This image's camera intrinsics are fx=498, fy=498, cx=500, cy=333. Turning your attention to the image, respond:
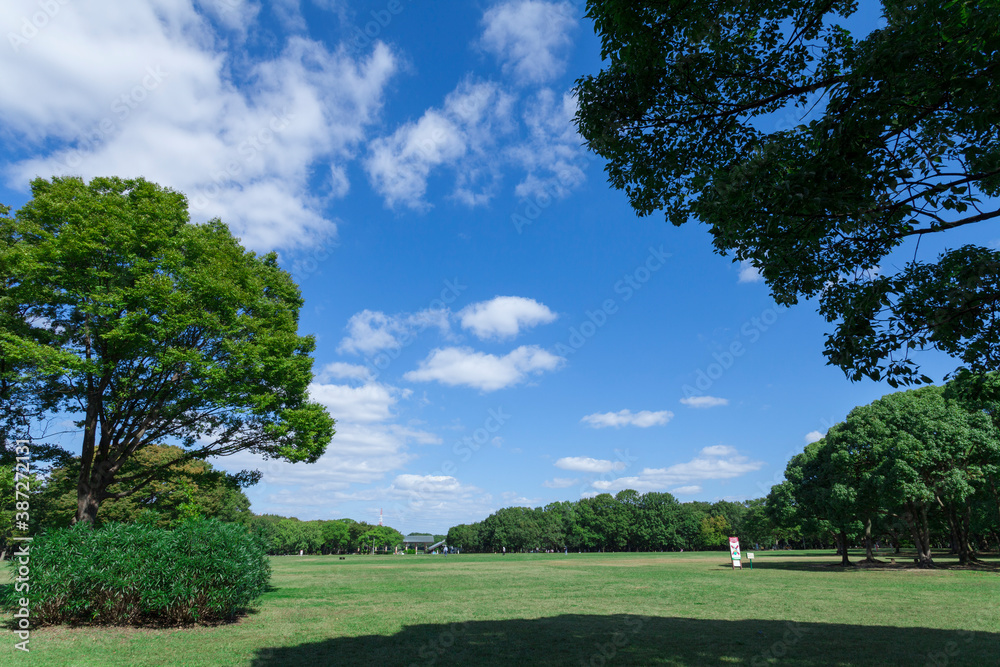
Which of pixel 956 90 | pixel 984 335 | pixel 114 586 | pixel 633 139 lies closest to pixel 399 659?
pixel 114 586

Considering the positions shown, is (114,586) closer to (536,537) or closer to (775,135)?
(775,135)

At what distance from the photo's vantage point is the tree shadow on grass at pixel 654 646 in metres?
8.16

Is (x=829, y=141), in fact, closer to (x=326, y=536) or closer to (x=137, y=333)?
(x=137, y=333)

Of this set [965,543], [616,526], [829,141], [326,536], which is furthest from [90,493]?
[326,536]

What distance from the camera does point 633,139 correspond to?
702cm

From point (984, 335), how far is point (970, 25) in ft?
12.8

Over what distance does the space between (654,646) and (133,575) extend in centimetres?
1093

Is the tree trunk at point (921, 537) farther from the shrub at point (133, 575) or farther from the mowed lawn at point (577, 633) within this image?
the shrub at point (133, 575)

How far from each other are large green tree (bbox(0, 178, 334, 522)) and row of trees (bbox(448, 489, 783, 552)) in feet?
349

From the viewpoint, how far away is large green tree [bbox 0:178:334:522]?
13.8 meters

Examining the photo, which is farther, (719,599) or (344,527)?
(344,527)

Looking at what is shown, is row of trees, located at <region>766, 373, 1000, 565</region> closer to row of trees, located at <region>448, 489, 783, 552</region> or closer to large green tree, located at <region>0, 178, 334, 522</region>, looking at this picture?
large green tree, located at <region>0, 178, 334, 522</region>

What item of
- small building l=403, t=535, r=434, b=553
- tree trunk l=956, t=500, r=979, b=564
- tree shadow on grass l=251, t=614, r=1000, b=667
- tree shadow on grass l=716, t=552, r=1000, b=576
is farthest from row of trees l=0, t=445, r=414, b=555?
small building l=403, t=535, r=434, b=553

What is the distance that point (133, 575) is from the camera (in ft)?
35.4
